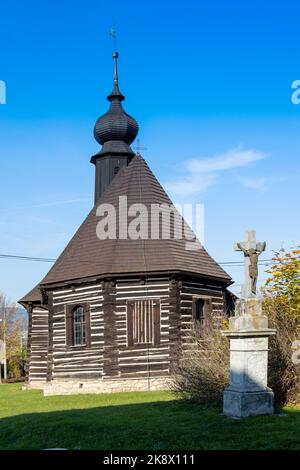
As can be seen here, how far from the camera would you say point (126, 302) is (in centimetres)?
1983

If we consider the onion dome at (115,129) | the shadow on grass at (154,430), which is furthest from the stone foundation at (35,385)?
the shadow on grass at (154,430)

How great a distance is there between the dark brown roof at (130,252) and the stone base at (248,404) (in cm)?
919

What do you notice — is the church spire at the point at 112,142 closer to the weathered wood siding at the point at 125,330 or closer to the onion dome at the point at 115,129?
the onion dome at the point at 115,129

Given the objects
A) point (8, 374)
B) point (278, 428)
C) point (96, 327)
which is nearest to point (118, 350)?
point (96, 327)

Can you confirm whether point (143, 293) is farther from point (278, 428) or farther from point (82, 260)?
point (278, 428)

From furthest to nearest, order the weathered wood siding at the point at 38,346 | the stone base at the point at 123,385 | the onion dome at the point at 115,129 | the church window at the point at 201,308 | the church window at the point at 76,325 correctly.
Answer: the onion dome at the point at 115,129 < the weathered wood siding at the point at 38,346 < the church window at the point at 76,325 < the church window at the point at 201,308 < the stone base at the point at 123,385

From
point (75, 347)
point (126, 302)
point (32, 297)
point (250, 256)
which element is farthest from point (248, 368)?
point (32, 297)

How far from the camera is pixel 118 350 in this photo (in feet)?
64.4

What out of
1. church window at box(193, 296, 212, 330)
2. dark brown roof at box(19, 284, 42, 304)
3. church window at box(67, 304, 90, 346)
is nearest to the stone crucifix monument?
church window at box(193, 296, 212, 330)

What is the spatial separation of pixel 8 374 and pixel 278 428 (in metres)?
33.7

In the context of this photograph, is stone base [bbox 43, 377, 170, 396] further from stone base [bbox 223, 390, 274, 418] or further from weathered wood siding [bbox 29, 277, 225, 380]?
stone base [bbox 223, 390, 274, 418]

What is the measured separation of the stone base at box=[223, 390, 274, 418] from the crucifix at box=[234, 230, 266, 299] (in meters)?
2.10

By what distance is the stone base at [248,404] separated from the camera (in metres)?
10.4

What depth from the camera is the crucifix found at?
458 inches
